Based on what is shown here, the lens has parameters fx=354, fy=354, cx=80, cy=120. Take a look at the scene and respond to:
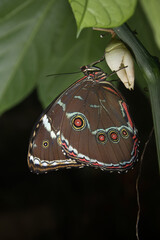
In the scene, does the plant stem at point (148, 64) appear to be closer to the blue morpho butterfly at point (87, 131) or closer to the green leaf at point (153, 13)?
the green leaf at point (153, 13)

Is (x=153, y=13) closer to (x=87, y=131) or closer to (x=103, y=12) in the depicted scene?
(x=103, y=12)

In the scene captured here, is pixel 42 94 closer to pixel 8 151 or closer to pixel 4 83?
pixel 4 83

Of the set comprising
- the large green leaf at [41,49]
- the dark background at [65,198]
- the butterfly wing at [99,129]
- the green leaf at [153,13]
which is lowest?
the dark background at [65,198]

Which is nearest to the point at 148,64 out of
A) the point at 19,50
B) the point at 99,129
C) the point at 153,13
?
the point at 153,13

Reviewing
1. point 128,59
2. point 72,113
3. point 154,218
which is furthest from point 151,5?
point 154,218

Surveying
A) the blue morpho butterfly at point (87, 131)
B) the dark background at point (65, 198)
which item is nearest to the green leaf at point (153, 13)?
the blue morpho butterfly at point (87, 131)

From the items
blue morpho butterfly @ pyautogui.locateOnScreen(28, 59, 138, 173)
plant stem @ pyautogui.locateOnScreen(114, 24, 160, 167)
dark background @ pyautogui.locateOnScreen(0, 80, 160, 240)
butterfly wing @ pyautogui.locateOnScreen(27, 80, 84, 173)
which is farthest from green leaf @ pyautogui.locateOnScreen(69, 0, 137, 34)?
dark background @ pyautogui.locateOnScreen(0, 80, 160, 240)
